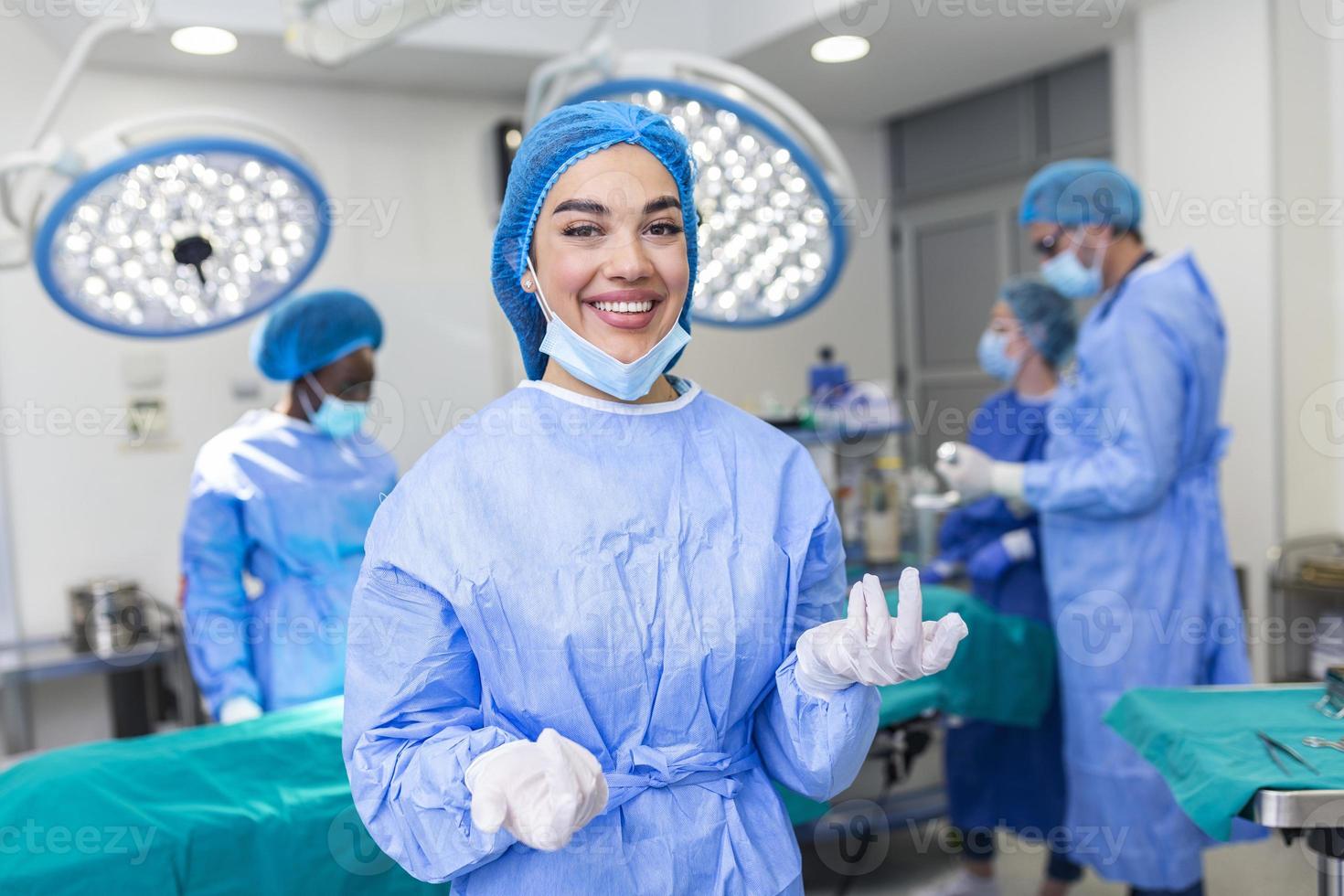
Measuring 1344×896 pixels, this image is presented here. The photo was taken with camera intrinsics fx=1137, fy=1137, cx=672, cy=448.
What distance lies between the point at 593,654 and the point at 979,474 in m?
→ 1.72

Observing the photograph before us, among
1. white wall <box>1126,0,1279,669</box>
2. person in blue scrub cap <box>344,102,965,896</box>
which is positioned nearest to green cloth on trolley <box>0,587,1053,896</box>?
person in blue scrub cap <box>344,102,965,896</box>

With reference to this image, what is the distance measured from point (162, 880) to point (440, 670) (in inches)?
28.3

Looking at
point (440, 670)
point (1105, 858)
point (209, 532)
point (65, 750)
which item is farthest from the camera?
point (1105, 858)

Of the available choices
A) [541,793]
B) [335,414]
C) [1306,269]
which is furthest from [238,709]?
[1306,269]

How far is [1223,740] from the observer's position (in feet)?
4.93

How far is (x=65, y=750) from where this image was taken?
169cm

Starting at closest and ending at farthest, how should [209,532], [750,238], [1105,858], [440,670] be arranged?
[440,670] < [750,238] < [209,532] < [1105,858]

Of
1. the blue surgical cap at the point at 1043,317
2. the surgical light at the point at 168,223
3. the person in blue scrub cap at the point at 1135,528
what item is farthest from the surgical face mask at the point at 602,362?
the blue surgical cap at the point at 1043,317

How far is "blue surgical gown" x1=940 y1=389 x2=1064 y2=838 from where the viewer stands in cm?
277

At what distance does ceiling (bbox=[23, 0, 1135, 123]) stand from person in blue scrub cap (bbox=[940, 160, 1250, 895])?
1.43 metres

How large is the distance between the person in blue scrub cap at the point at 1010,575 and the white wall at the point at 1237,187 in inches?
29.2

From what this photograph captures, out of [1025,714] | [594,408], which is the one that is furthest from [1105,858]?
[594,408]

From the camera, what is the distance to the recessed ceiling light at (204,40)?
3.47 m

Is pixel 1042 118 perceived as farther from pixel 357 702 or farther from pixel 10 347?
pixel 357 702
